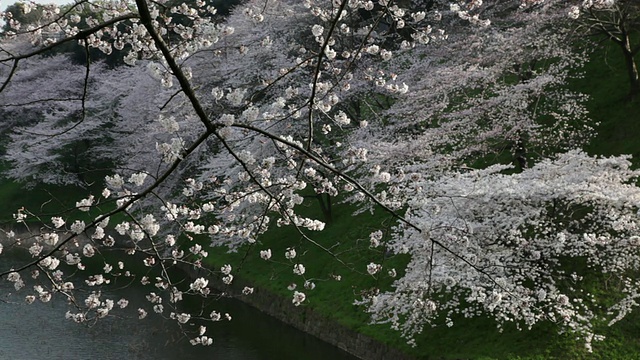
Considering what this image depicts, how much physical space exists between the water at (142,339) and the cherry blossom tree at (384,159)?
31.9 inches

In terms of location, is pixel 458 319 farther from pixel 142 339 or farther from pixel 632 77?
pixel 632 77

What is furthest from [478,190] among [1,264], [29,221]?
[29,221]

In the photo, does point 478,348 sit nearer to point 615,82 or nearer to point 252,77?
point 615,82

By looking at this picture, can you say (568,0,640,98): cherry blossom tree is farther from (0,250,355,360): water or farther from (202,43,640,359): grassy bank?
(0,250,355,360): water

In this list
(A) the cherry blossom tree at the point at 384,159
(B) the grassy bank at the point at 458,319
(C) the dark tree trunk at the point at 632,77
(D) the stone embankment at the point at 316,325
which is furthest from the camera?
(C) the dark tree trunk at the point at 632,77

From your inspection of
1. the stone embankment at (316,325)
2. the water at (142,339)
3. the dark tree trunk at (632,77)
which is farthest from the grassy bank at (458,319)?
the water at (142,339)

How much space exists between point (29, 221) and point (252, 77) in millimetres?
18943

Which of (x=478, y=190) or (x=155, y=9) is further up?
(x=478, y=190)

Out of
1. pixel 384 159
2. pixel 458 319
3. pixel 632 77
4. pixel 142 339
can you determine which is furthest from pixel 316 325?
pixel 632 77

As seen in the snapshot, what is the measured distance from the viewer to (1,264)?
25125 millimetres

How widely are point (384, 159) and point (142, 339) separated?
322 inches

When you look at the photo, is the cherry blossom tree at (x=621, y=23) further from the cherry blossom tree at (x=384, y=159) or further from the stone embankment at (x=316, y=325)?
the stone embankment at (x=316, y=325)

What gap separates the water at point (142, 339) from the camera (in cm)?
1411

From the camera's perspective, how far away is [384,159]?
15.2 meters
